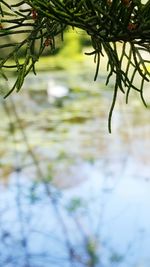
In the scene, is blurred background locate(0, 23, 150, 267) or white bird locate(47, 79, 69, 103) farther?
white bird locate(47, 79, 69, 103)

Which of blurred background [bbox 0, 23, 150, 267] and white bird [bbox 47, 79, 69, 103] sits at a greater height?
white bird [bbox 47, 79, 69, 103]

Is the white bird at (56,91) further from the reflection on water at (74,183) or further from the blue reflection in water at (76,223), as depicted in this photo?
the blue reflection in water at (76,223)

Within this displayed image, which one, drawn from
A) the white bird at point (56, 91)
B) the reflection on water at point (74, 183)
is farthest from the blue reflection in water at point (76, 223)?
the white bird at point (56, 91)

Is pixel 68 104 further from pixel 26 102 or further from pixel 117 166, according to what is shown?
pixel 117 166

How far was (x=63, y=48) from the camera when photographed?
4934mm

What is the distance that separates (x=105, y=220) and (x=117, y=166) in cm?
60

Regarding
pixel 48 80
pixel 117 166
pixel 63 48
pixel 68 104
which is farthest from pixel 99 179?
pixel 63 48

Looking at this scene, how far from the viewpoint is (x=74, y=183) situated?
2.92 meters

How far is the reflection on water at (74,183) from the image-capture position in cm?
236

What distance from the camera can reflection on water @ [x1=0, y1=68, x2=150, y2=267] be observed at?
2.36 m

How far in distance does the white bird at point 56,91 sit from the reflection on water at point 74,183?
0.03 m

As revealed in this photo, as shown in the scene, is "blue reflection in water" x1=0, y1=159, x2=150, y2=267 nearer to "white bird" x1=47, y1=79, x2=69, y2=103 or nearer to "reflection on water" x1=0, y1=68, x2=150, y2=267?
"reflection on water" x1=0, y1=68, x2=150, y2=267

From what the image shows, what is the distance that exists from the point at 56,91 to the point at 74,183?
1410 millimetres

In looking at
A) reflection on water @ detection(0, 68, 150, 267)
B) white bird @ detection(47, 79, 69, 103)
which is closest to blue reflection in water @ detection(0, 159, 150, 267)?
reflection on water @ detection(0, 68, 150, 267)
